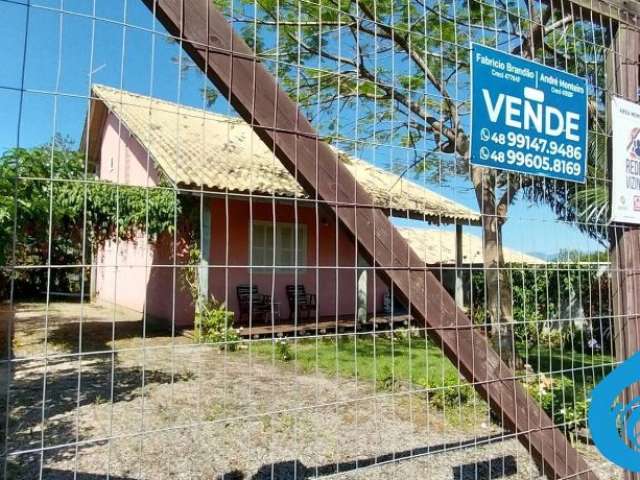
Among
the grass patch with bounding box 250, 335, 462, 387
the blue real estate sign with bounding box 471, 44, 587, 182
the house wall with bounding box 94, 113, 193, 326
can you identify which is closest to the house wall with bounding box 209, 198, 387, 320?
the house wall with bounding box 94, 113, 193, 326

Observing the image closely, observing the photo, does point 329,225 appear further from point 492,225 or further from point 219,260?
point 219,260

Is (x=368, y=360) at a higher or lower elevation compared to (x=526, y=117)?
lower

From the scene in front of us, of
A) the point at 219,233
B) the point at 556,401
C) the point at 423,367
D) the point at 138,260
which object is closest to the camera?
the point at 556,401

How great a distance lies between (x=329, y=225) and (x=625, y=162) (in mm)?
2229

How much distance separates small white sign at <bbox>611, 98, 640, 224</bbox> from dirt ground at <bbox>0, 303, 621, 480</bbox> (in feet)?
4.99

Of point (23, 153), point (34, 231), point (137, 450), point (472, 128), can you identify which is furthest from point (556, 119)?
point (34, 231)

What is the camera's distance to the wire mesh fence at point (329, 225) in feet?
6.13

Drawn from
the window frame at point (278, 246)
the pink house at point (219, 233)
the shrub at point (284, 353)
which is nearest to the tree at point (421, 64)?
the shrub at point (284, 353)

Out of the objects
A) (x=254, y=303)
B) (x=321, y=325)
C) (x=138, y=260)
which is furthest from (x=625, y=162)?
(x=138, y=260)

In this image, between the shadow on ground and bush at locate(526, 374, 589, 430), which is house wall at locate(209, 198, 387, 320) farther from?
the shadow on ground

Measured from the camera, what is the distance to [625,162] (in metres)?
3.21

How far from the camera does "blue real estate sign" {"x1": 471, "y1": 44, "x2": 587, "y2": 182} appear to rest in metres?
2.52

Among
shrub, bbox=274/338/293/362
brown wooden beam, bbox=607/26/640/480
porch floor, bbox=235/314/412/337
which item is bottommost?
shrub, bbox=274/338/293/362

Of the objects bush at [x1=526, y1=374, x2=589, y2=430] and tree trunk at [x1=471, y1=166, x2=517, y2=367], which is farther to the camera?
bush at [x1=526, y1=374, x2=589, y2=430]
